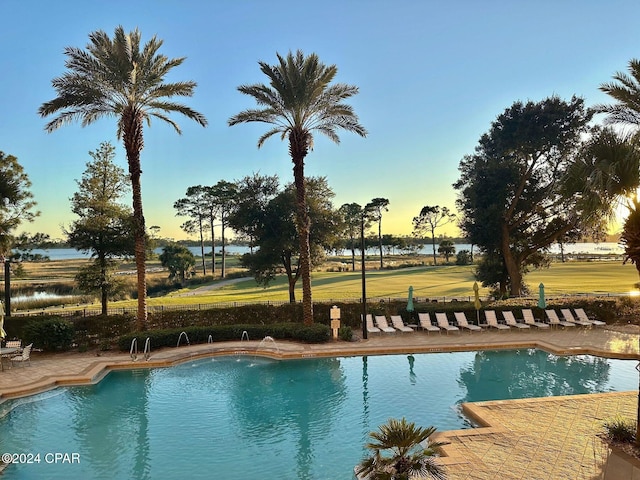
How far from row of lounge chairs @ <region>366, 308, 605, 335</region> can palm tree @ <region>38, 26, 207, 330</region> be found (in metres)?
11.4

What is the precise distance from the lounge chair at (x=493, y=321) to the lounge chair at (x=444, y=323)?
5.62 ft

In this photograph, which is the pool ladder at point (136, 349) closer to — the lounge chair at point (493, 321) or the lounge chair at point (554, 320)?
the lounge chair at point (493, 321)

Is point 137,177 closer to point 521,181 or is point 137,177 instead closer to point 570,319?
point 570,319

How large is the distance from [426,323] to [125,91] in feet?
55.8

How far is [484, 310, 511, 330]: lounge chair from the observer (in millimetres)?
20289

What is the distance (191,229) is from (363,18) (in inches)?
2401

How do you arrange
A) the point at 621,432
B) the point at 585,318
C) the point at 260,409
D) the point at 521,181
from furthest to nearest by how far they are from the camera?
the point at 521,181, the point at 585,318, the point at 260,409, the point at 621,432

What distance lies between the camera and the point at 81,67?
17141 millimetres

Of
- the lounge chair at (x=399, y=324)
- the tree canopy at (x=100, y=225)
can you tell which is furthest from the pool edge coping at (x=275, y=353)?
the tree canopy at (x=100, y=225)

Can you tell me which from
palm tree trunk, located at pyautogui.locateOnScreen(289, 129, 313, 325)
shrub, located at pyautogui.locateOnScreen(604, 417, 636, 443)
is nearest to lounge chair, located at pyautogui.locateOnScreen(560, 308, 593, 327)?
palm tree trunk, located at pyautogui.locateOnScreen(289, 129, 313, 325)

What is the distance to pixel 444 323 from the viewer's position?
20.6 m

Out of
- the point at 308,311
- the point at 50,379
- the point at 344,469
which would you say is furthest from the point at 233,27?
the point at 344,469

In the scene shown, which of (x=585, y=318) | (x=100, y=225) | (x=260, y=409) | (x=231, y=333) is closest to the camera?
(x=260, y=409)

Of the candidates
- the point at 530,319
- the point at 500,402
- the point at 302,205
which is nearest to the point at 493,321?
the point at 530,319
